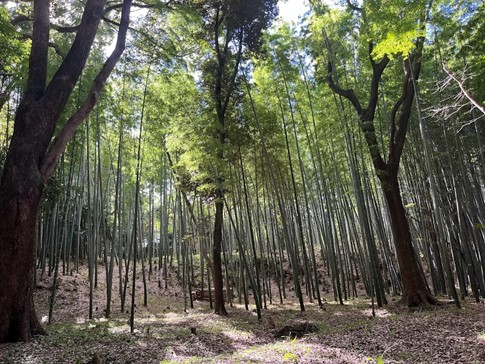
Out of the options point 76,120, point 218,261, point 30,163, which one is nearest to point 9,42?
point 76,120

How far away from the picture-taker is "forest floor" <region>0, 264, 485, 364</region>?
3.30m

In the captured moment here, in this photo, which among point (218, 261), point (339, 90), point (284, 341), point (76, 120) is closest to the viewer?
point (76, 120)

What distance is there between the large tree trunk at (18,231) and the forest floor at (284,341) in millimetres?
263

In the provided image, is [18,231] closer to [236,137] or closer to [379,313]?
[236,137]

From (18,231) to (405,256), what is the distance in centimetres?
644

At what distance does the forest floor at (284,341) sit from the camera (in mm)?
3297

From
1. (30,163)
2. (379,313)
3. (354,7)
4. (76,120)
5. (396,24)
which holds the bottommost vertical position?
(379,313)

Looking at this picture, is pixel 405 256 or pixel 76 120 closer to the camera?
pixel 76 120

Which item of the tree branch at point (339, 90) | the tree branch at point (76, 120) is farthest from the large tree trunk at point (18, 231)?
the tree branch at point (339, 90)

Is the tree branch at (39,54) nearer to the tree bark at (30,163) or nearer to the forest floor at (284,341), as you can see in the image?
the tree bark at (30,163)

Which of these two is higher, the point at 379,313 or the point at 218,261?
the point at 218,261

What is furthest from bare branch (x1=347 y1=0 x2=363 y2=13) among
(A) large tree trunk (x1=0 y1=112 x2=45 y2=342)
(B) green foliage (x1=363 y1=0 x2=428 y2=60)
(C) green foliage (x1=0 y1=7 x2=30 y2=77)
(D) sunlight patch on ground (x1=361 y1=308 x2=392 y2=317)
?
(A) large tree trunk (x1=0 y1=112 x2=45 y2=342)

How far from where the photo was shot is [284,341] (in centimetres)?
455

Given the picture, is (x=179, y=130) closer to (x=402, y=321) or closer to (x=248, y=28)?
(x=248, y=28)
